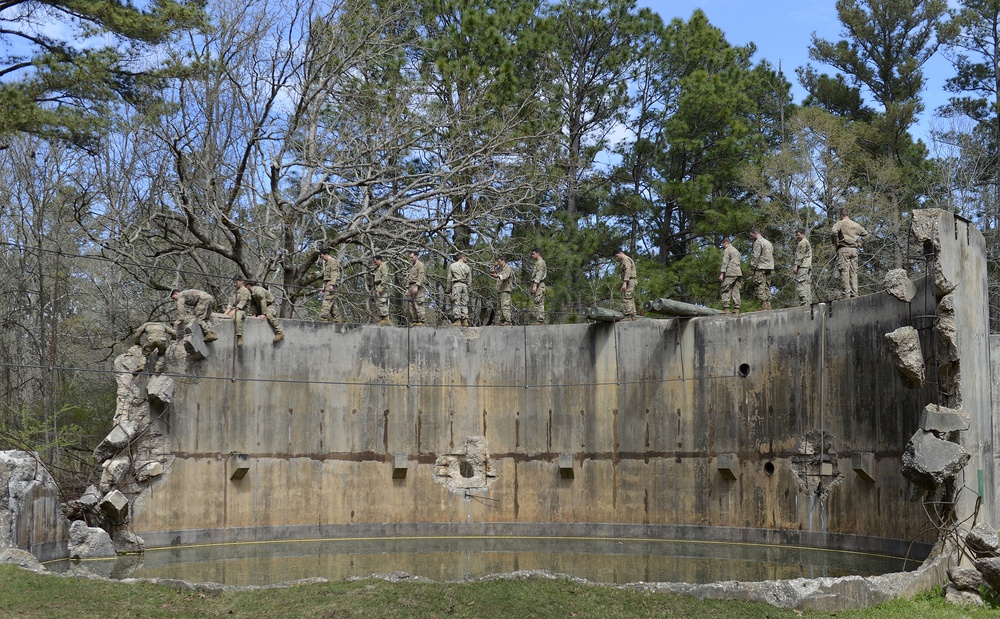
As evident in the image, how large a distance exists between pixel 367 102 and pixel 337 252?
13.9 ft

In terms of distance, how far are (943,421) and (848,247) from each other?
218 inches

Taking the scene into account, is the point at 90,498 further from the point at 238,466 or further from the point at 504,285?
the point at 504,285

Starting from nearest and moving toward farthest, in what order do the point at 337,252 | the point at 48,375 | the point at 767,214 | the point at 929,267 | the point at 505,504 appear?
the point at 929,267
the point at 505,504
the point at 337,252
the point at 48,375
the point at 767,214

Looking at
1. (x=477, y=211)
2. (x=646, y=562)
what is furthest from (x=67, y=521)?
(x=477, y=211)

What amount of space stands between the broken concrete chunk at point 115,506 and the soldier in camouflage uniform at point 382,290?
21.4 ft

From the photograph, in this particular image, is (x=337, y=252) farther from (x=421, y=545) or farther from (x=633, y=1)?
(x=633, y=1)

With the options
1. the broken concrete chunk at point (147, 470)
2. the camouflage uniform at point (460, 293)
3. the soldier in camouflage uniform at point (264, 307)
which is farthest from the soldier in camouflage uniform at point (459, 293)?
the broken concrete chunk at point (147, 470)

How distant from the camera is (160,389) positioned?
1862 centimetres

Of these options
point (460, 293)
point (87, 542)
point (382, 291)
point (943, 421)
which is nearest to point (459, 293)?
point (460, 293)

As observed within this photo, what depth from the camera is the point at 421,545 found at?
62.3 ft

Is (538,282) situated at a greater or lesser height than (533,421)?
greater

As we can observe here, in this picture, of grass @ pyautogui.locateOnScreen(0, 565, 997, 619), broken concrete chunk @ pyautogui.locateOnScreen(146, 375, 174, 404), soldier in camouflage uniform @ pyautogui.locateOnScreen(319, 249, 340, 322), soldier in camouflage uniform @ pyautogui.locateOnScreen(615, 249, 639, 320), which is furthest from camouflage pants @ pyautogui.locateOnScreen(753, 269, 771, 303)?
broken concrete chunk @ pyautogui.locateOnScreen(146, 375, 174, 404)

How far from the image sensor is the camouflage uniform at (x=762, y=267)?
1933 cm

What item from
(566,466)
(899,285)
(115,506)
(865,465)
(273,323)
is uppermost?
(899,285)
